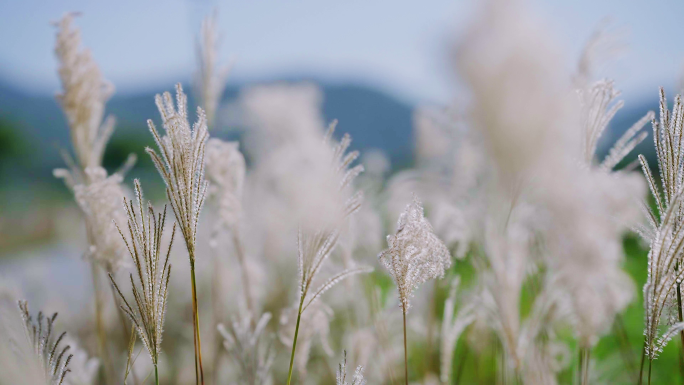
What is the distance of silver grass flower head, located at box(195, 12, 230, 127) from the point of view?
1.18m

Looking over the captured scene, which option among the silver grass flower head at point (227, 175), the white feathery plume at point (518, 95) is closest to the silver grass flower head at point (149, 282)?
the silver grass flower head at point (227, 175)

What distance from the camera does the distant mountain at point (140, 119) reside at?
20106 millimetres

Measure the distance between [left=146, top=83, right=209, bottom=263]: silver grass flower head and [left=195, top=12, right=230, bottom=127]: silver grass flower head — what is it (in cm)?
60

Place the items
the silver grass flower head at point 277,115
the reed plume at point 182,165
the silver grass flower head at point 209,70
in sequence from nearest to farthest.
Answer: the reed plume at point 182,165 < the silver grass flower head at point 209,70 < the silver grass flower head at point 277,115

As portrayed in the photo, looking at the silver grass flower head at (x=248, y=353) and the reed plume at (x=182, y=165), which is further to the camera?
the silver grass flower head at (x=248, y=353)

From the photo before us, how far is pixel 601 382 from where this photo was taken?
4.32 feet

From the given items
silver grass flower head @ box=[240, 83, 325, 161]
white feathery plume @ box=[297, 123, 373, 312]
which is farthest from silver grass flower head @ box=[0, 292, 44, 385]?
silver grass flower head @ box=[240, 83, 325, 161]

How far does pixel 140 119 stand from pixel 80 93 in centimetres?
3427

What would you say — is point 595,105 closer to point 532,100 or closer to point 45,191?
point 532,100

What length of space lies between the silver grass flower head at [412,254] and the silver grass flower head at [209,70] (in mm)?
763

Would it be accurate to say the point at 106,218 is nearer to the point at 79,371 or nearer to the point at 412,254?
the point at 79,371

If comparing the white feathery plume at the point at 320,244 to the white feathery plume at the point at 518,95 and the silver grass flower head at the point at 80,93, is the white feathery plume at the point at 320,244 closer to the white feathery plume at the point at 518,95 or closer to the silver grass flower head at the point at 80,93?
the white feathery plume at the point at 518,95

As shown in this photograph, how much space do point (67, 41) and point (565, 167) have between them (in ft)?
3.46

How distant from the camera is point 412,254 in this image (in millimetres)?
591
